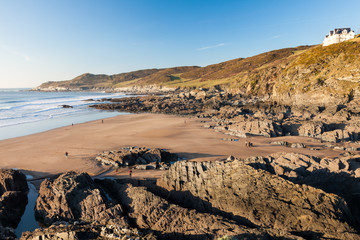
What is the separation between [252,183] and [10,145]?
36.4 meters

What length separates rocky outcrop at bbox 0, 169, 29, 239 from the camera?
42.2 ft

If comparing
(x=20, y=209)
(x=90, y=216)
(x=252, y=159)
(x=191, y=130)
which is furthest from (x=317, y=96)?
(x=20, y=209)

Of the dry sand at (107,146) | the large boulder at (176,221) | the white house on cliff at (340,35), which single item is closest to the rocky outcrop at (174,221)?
the large boulder at (176,221)

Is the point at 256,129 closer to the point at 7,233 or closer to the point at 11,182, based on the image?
the point at 11,182

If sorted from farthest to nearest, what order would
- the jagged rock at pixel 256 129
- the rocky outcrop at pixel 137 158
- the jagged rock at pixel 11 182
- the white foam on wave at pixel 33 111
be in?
the white foam on wave at pixel 33 111
the jagged rock at pixel 256 129
the rocky outcrop at pixel 137 158
the jagged rock at pixel 11 182

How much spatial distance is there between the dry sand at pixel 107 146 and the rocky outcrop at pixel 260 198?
7.06 metres

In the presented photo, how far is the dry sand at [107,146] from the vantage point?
2379 cm

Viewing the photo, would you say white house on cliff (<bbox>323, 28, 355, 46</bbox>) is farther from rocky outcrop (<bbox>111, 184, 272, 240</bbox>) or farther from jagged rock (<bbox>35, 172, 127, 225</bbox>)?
jagged rock (<bbox>35, 172, 127, 225</bbox>)

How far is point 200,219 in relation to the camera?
10.5 meters

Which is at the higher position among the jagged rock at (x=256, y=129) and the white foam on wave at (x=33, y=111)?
the white foam on wave at (x=33, y=111)

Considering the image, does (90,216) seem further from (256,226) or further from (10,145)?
Answer: (10,145)

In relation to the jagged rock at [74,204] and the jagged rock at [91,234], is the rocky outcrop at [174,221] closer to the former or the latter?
the jagged rock at [74,204]

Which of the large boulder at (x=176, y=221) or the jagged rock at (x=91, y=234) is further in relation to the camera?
the jagged rock at (x=91, y=234)

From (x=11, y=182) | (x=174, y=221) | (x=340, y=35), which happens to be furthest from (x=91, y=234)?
(x=340, y=35)
